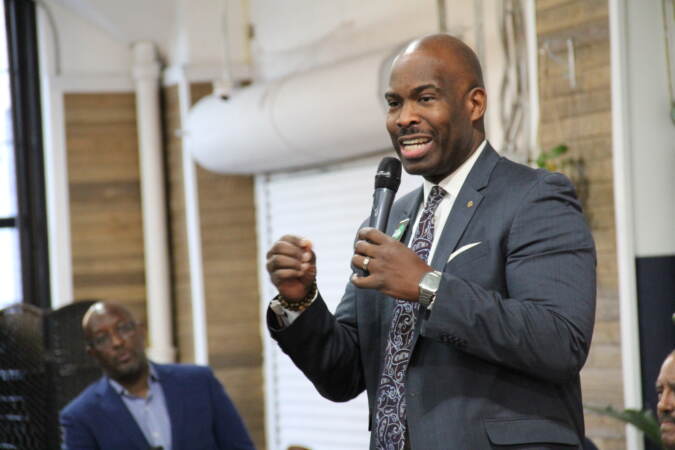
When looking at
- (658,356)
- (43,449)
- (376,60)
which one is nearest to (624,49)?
(658,356)

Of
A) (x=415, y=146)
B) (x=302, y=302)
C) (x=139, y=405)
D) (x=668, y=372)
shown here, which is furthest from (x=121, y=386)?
(x=415, y=146)

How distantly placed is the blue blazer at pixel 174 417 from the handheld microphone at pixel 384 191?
9.15 ft

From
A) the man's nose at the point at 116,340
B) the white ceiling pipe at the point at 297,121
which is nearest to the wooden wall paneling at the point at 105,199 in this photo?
the white ceiling pipe at the point at 297,121

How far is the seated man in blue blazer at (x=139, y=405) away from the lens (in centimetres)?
453

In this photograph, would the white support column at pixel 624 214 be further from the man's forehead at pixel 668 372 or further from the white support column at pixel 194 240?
the white support column at pixel 194 240

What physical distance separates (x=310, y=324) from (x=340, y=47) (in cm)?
467

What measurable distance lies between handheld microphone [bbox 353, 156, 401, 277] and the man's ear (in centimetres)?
19

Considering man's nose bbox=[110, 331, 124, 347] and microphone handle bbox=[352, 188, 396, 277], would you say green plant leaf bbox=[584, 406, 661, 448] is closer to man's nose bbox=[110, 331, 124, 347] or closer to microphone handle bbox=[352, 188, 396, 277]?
microphone handle bbox=[352, 188, 396, 277]

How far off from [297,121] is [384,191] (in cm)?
396

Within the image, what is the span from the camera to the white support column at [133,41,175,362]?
303 inches

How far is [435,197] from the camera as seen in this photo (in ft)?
6.72

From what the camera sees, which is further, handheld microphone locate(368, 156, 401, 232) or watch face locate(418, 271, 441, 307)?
handheld microphone locate(368, 156, 401, 232)

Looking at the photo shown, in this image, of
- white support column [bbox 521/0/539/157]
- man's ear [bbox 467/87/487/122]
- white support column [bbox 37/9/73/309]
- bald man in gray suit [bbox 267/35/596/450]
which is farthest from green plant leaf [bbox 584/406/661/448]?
white support column [bbox 37/9/73/309]

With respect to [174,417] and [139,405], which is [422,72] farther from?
[139,405]
